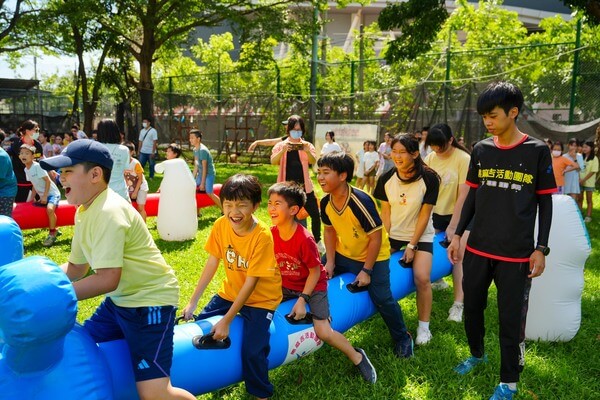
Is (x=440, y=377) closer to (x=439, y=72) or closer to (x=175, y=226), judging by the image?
(x=175, y=226)

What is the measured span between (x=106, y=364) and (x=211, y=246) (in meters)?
1.10

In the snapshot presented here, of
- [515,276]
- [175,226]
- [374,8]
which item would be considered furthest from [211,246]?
[374,8]

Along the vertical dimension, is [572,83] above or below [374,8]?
below

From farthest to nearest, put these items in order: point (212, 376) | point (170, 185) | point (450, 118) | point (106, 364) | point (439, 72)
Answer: point (439, 72), point (450, 118), point (170, 185), point (212, 376), point (106, 364)

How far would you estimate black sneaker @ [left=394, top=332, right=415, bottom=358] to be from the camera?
4098 millimetres

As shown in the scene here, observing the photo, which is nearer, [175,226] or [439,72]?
[175,226]

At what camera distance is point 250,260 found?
3059 mm

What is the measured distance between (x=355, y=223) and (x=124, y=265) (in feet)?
6.26

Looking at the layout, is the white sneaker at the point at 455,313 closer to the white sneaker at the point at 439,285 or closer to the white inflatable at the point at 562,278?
the white inflatable at the point at 562,278

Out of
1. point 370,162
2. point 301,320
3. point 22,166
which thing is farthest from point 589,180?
point 22,166

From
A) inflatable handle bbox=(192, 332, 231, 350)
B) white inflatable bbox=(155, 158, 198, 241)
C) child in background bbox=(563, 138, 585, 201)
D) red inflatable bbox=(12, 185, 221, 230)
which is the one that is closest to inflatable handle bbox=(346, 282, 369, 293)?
inflatable handle bbox=(192, 332, 231, 350)

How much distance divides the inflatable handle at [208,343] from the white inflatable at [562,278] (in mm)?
2820

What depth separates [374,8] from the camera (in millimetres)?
47156

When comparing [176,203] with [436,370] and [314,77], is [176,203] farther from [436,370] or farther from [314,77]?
[314,77]
